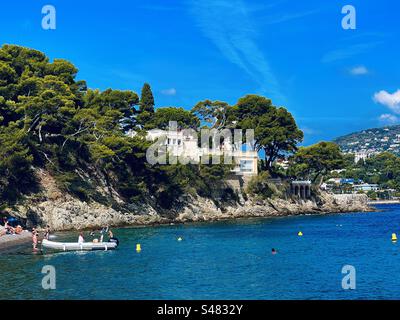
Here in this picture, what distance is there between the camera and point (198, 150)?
279 ft

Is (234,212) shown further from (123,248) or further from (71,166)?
(123,248)

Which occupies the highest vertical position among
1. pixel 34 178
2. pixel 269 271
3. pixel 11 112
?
pixel 11 112

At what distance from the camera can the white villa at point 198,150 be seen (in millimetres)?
82312

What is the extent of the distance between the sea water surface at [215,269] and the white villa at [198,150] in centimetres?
3017

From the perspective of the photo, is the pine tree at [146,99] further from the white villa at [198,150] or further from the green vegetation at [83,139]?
the white villa at [198,150]

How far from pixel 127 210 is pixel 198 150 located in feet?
64.9

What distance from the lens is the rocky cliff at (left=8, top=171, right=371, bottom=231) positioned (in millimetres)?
59562

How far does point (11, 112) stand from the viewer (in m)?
61.8

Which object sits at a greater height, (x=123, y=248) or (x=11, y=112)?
(x=11, y=112)

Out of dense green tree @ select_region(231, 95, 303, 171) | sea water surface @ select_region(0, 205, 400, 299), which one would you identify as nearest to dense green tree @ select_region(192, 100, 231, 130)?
dense green tree @ select_region(231, 95, 303, 171)

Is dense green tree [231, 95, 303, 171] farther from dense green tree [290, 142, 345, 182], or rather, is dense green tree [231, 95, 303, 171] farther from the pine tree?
the pine tree
